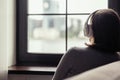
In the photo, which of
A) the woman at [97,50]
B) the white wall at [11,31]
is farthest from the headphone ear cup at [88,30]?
the white wall at [11,31]

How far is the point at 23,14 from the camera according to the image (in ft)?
7.48

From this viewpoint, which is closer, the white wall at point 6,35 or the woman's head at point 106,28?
the woman's head at point 106,28

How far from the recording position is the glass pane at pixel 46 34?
226cm

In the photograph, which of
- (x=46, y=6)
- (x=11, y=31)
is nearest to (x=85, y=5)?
(x=46, y=6)

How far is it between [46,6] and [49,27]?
168mm

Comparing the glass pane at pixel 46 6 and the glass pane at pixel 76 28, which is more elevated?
the glass pane at pixel 46 6

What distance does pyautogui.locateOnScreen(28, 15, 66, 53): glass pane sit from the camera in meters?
2.26

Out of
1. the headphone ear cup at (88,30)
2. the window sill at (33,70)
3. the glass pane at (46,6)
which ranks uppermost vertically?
the glass pane at (46,6)

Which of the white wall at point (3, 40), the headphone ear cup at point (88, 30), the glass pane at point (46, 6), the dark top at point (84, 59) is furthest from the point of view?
the glass pane at point (46, 6)

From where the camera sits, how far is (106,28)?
4.91 ft

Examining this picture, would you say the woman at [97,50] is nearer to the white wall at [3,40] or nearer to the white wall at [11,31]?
the white wall at [3,40]

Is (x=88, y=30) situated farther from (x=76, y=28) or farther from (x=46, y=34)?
(x=46, y=34)

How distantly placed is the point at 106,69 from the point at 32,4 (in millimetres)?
1826

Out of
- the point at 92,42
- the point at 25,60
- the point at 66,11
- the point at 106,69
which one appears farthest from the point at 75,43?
the point at 106,69
